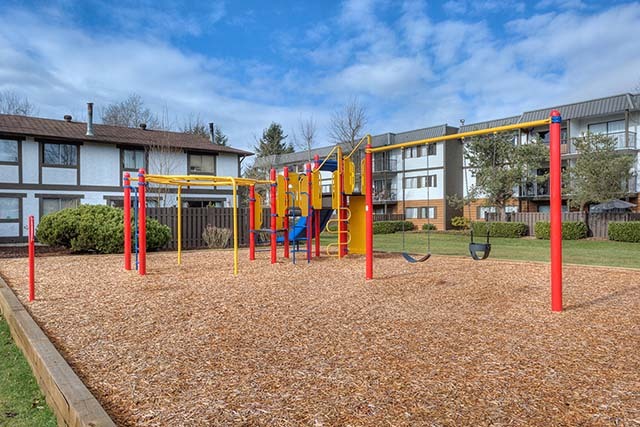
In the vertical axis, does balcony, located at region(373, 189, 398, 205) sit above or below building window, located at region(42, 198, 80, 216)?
above

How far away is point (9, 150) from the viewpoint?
24094 mm

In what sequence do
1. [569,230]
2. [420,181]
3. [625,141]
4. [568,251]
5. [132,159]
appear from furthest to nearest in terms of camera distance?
[420,181] < [625,141] < [132,159] < [569,230] < [568,251]

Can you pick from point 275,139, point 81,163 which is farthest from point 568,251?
point 275,139

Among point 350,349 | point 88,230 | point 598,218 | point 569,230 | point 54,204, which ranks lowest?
point 350,349

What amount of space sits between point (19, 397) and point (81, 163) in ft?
82.9

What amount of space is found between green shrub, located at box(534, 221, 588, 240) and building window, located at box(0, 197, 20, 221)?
28.1 meters

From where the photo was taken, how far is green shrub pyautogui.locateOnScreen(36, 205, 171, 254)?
14.4 metres

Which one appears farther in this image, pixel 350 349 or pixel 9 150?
pixel 9 150

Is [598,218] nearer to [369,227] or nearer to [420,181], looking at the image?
[420,181]

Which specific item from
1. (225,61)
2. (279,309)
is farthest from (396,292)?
(225,61)

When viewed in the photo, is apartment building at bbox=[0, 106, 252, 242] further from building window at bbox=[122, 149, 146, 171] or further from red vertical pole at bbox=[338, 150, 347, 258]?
red vertical pole at bbox=[338, 150, 347, 258]

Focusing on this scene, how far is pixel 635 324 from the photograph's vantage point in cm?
554

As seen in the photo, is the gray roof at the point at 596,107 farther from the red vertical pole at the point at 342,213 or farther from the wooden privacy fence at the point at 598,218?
the red vertical pole at the point at 342,213

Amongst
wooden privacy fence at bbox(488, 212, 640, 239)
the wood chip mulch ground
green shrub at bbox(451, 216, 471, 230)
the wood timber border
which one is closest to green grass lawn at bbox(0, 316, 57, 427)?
the wood timber border
